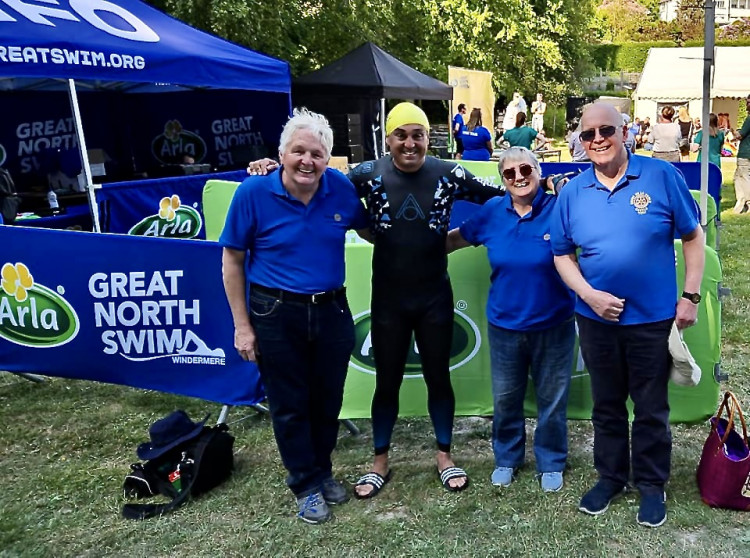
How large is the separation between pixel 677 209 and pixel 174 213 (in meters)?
7.26

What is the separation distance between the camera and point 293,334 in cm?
300

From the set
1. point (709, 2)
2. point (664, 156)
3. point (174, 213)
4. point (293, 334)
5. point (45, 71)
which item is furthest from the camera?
point (664, 156)

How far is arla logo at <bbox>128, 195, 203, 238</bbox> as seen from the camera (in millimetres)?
8547

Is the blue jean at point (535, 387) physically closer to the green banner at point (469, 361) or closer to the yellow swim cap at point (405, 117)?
A: the green banner at point (469, 361)

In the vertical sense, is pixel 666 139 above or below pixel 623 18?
below

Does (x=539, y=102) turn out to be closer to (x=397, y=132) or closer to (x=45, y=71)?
(x=45, y=71)

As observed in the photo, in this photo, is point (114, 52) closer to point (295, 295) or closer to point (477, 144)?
point (295, 295)

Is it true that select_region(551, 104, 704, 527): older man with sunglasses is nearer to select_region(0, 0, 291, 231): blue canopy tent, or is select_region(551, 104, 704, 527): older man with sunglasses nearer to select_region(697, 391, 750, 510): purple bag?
select_region(697, 391, 750, 510): purple bag

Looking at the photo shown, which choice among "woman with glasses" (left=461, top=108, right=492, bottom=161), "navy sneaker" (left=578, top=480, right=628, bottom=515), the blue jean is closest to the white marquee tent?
"woman with glasses" (left=461, top=108, right=492, bottom=161)

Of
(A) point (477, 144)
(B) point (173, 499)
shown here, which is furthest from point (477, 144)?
(B) point (173, 499)

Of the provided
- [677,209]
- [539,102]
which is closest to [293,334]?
[677,209]

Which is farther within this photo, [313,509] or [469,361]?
[469,361]

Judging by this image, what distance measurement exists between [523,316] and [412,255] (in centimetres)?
57

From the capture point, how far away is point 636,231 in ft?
9.01
